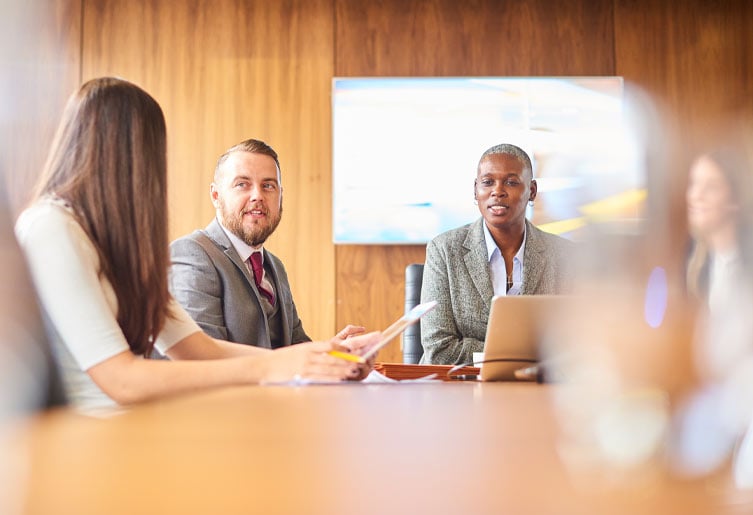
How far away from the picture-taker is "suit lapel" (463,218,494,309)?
2715 millimetres

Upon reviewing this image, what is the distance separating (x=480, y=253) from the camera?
2824mm

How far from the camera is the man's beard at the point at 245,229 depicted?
2.77m

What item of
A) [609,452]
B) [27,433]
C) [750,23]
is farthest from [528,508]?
[750,23]

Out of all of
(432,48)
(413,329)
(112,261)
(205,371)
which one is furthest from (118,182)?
(432,48)

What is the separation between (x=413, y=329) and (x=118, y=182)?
1.70 m

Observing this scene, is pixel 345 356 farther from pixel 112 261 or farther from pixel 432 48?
pixel 432 48

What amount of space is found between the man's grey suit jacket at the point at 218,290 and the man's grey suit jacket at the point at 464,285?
576mm

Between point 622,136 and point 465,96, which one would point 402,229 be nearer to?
point 465,96

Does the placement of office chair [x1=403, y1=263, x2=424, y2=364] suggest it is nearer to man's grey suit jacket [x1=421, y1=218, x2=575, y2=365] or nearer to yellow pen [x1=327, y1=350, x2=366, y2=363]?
man's grey suit jacket [x1=421, y1=218, x2=575, y2=365]

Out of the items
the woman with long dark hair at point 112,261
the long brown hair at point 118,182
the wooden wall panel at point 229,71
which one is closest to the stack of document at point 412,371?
the woman with long dark hair at point 112,261

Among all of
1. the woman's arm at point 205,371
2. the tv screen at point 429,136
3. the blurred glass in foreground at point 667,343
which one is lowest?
the woman's arm at point 205,371

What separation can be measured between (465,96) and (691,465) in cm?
450

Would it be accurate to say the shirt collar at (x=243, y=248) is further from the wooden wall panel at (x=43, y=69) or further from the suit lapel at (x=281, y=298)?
the wooden wall panel at (x=43, y=69)

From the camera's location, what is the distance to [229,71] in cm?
470
